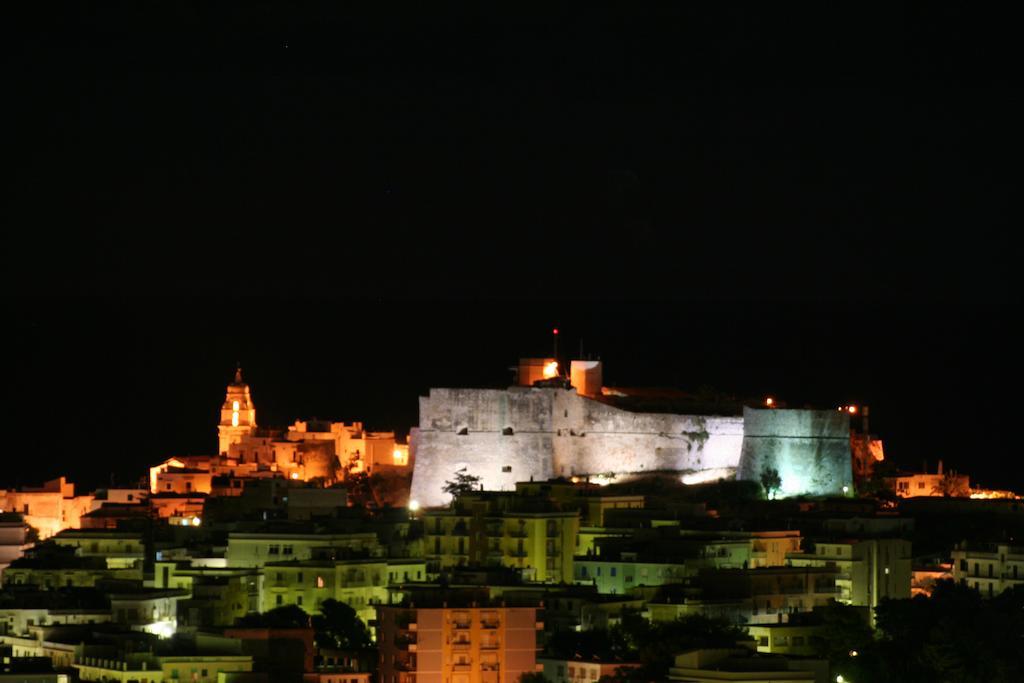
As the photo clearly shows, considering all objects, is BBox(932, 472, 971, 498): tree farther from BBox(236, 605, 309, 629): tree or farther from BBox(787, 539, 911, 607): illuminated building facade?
BBox(236, 605, 309, 629): tree

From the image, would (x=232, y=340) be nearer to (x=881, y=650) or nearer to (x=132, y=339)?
(x=132, y=339)

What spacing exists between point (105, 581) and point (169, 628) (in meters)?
3.77

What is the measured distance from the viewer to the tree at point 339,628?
A: 63562 mm

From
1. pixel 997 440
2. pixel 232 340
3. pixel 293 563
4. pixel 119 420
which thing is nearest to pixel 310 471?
pixel 293 563

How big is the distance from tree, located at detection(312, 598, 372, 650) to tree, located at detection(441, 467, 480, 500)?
15402 mm

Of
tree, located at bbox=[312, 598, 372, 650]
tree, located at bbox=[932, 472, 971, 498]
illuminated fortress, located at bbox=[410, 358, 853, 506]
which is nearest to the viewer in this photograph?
tree, located at bbox=[312, 598, 372, 650]

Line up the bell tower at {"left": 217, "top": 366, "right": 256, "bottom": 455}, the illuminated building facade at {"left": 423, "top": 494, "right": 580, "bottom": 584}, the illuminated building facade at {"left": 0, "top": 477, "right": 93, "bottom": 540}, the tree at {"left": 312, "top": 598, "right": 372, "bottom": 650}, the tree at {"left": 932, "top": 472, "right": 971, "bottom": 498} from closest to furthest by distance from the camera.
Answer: the tree at {"left": 312, "top": 598, "right": 372, "bottom": 650}
the illuminated building facade at {"left": 423, "top": 494, "right": 580, "bottom": 584}
the tree at {"left": 932, "top": 472, "right": 971, "bottom": 498}
the illuminated building facade at {"left": 0, "top": 477, "right": 93, "bottom": 540}
the bell tower at {"left": 217, "top": 366, "right": 256, "bottom": 455}

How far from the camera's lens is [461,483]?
82125 millimetres

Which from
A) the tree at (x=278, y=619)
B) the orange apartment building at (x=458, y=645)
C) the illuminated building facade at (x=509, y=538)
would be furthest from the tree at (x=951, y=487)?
the orange apartment building at (x=458, y=645)

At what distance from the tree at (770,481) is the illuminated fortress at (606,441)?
0.32 metres

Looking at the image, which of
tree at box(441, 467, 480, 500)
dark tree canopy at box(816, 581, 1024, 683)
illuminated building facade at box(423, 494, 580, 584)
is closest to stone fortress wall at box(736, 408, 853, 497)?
tree at box(441, 467, 480, 500)

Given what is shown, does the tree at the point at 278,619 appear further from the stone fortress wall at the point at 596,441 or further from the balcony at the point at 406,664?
the stone fortress wall at the point at 596,441

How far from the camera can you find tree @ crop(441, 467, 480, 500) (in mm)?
81562

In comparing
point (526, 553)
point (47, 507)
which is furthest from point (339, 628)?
point (47, 507)
